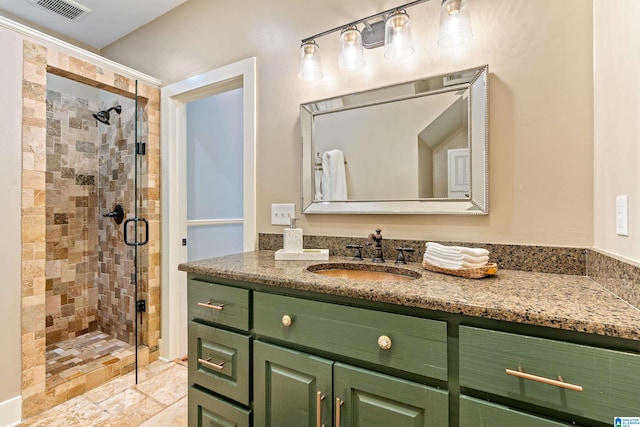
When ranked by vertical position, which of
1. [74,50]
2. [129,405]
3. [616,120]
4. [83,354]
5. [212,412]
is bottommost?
[129,405]

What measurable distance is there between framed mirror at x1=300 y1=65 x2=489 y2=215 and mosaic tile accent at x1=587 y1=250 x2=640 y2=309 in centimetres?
39

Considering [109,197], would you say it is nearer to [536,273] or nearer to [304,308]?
[304,308]

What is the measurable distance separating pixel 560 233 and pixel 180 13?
8.78 feet

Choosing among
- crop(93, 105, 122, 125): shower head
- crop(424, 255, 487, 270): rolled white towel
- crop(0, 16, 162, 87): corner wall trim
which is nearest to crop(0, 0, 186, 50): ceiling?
crop(0, 16, 162, 87): corner wall trim

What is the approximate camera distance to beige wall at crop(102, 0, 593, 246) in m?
1.15

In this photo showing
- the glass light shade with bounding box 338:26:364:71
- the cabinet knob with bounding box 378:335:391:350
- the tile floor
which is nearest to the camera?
the cabinet knob with bounding box 378:335:391:350

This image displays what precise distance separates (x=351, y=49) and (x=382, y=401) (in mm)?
1451

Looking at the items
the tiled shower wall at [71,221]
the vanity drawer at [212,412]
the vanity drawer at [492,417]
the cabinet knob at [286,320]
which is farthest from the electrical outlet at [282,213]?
the tiled shower wall at [71,221]

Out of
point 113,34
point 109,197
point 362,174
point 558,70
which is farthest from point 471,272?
point 113,34

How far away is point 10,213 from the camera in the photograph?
5.52 feet

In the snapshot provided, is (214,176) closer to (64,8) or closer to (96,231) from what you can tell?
(96,231)

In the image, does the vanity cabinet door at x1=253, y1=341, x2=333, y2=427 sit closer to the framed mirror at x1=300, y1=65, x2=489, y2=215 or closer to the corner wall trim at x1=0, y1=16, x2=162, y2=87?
the framed mirror at x1=300, y1=65, x2=489, y2=215

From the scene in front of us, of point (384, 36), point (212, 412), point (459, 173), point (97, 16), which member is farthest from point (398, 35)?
point (97, 16)

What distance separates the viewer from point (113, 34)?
260cm
